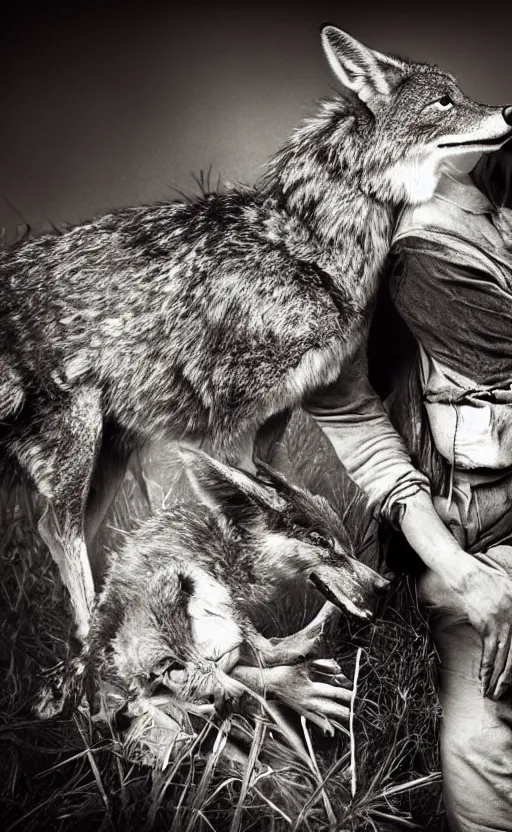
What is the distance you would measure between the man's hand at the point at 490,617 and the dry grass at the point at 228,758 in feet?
0.41

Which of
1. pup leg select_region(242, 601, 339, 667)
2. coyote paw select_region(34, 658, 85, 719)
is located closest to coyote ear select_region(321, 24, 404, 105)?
pup leg select_region(242, 601, 339, 667)

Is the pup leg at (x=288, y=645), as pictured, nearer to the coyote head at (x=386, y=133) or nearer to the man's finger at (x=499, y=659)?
the man's finger at (x=499, y=659)

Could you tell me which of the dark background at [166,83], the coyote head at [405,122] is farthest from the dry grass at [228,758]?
the coyote head at [405,122]

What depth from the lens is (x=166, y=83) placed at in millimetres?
2092

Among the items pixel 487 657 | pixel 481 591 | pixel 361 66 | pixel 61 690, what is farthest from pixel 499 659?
pixel 361 66

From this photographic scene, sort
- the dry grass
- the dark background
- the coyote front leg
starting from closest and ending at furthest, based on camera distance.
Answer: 1. the dry grass
2. the coyote front leg
3. the dark background

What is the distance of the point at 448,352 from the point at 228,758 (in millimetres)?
1065

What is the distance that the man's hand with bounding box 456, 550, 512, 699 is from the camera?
6.19ft

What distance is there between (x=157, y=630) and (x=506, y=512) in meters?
0.87

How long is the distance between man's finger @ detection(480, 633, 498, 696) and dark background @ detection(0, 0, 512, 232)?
1.24 meters

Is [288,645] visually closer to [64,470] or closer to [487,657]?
[487,657]

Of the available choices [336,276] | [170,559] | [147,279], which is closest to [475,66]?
[336,276]

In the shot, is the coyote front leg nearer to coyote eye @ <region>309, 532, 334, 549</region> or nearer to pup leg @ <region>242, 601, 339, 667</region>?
pup leg @ <region>242, 601, 339, 667</region>

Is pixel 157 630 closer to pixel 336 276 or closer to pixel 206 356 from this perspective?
pixel 206 356
